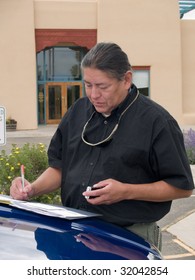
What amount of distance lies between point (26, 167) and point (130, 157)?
358 cm

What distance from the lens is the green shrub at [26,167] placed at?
5559mm

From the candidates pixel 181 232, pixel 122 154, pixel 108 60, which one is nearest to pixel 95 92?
pixel 108 60

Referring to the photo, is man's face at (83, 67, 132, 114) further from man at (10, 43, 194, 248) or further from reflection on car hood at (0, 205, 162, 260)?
reflection on car hood at (0, 205, 162, 260)

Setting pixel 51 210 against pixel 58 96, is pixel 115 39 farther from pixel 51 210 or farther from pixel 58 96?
pixel 51 210

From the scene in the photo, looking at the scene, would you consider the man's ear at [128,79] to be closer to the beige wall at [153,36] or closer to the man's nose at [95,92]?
the man's nose at [95,92]

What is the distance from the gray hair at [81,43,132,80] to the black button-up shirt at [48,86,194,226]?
7.6 inches

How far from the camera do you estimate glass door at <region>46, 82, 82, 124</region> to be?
93.0 feet

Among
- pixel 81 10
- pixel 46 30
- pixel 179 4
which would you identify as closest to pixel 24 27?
pixel 46 30

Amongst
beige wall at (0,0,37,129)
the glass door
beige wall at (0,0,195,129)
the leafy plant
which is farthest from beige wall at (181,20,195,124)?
the leafy plant

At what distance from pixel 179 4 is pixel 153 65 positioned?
4857 mm

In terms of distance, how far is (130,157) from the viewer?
226cm

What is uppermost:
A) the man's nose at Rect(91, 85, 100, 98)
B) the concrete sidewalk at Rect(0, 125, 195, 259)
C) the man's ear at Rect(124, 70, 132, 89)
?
the man's ear at Rect(124, 70, 132, 89)

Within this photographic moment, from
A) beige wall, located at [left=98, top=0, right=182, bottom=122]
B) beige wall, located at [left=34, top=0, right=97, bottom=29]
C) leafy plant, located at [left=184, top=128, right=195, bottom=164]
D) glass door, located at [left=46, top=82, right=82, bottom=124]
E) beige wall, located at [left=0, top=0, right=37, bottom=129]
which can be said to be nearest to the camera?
leafy plant, located at [left=184, top=128, right=195, bottom=164]
